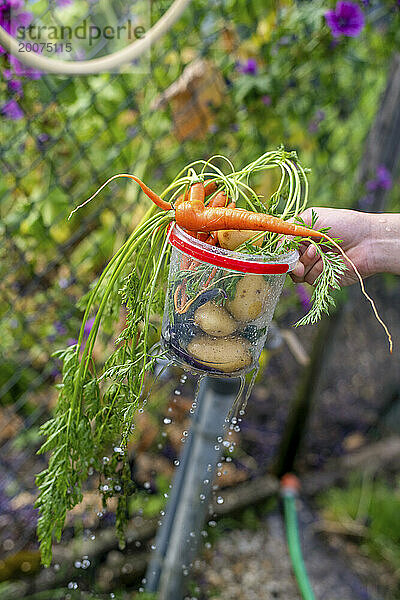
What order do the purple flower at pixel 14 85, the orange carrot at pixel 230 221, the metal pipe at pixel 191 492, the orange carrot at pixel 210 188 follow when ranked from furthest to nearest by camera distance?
the purple flower at pixel 14 85 → the metal pipe at pixel 191 492 → the orange carrot at pixel 210 188 → the orange carrot at pixel 230 221

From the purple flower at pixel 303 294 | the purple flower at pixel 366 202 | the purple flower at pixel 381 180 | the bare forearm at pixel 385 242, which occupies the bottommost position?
the purple flower at pixel 303 294

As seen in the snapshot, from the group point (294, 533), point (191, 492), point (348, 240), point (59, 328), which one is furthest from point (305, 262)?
point (294, 533)

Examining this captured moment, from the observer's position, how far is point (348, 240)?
928mm

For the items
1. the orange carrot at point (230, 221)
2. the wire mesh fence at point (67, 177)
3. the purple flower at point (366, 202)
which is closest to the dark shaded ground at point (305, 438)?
the wire mesh fence at point (67, 177)

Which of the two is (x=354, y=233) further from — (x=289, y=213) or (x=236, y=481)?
(x=236, y=481)

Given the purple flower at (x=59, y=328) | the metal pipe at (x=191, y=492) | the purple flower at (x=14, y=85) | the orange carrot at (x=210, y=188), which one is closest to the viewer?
the orange carrot at (x=210, y=188)

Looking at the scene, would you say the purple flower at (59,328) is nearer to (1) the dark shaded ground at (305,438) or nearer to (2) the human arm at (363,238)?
(1) the dark shaded ground at (305,438)

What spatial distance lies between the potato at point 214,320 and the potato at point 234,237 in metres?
0.08

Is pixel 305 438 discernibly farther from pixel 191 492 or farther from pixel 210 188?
pixel 210 188

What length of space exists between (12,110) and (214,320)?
2.97ft

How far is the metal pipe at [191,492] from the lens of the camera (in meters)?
1.05

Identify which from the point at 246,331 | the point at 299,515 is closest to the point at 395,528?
the point at 299,515

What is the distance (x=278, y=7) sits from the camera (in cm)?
157

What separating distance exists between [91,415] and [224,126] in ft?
3.55
